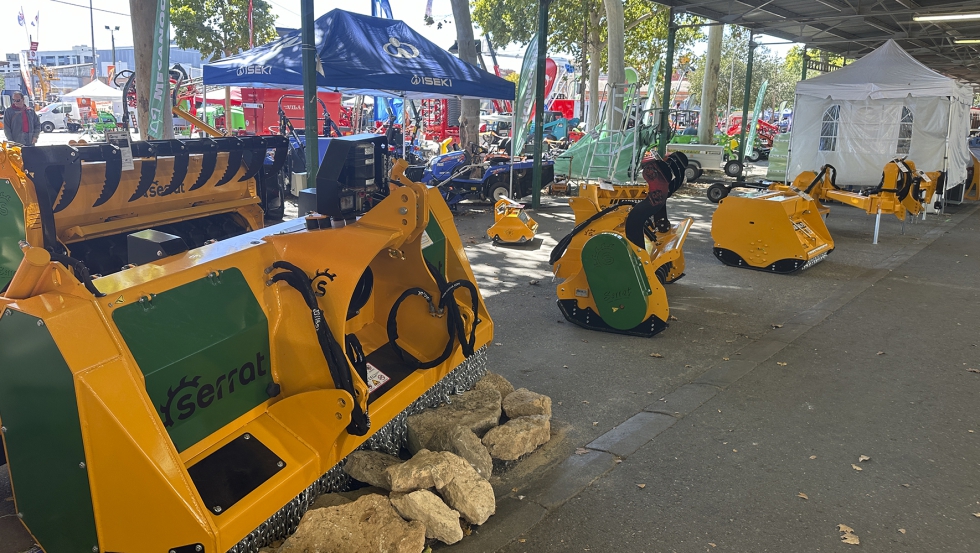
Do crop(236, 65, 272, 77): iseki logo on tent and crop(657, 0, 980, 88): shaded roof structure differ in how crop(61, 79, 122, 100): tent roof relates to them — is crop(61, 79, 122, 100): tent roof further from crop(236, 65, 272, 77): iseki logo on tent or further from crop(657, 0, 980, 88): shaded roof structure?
crop(657, 0, 980, 88): shaded roof structure

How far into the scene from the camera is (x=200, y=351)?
269 cm

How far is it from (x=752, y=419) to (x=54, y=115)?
41.9 m

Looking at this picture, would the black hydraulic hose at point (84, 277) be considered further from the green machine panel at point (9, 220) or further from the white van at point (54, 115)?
the white van at point (54, 115)

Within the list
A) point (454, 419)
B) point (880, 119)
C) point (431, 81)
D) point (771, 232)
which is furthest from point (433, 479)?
point (880, 119)

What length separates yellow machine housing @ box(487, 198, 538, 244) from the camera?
9492mm

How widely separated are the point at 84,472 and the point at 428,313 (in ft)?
6.15

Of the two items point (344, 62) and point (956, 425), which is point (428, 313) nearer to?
point (956, 425)

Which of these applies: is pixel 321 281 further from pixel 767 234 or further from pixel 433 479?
pixel 767 234

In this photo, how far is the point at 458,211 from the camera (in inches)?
497

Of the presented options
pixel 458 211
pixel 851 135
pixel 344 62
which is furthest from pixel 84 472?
pixel 851 135

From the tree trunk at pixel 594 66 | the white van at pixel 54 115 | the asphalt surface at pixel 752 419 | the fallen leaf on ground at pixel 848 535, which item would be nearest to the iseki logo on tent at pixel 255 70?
the asphalt surface at pixel 752 419

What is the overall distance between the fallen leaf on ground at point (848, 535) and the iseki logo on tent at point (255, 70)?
8054 mm

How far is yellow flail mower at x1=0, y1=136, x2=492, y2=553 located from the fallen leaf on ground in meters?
1.97

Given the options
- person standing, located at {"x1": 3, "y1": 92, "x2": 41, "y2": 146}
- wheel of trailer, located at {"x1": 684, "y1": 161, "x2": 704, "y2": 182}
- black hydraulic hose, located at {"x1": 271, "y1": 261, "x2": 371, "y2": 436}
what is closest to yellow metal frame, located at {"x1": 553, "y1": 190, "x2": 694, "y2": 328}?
black hydraulic hose, located at {"x1": 271, "y1": 261, "x2": 371, "y2": 436}
